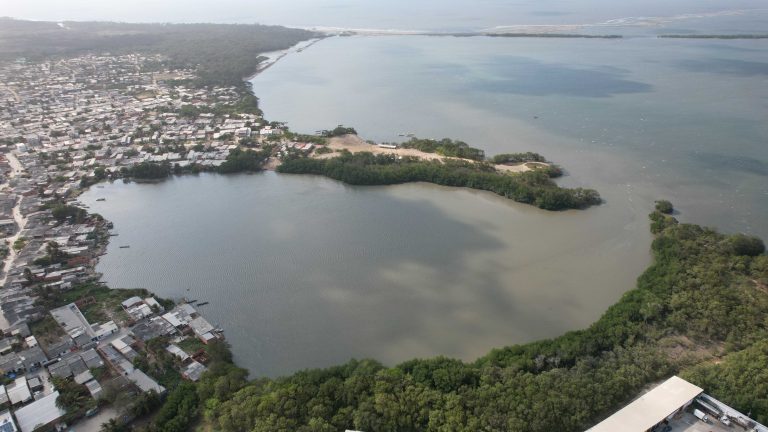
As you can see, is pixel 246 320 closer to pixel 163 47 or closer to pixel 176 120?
pixel 176 120

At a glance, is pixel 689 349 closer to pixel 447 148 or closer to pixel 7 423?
pixel 447 148

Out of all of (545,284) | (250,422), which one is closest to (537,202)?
(545,284)

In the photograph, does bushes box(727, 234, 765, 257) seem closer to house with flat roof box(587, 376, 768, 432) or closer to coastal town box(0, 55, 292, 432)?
house with flat roof box(587, 376, 768, 432)

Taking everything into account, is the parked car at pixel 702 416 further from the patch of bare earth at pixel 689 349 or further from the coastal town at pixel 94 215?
the coastal town at pixel 94 215

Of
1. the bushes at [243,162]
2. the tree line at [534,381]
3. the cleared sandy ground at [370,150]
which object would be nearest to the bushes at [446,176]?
the cleared sandy ground at [370,150]

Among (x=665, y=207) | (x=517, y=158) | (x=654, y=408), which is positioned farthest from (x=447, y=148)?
(x=654, y=408)

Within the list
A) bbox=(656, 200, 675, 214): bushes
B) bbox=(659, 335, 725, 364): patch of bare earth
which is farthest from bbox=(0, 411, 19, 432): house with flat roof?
bbox=(656, 200, 675, 214): bushes
